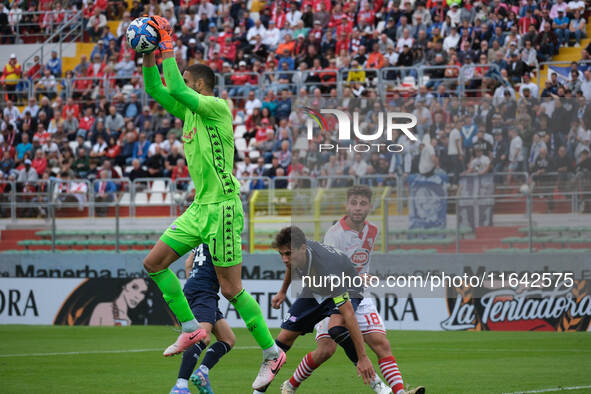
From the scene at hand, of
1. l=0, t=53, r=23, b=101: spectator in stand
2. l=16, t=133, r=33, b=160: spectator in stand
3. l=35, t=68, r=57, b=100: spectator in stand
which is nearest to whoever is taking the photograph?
l=16, t=133, r=33, b=160: spectator in stand

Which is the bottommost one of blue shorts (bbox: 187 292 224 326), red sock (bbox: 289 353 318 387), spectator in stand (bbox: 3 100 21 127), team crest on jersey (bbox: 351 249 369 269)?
red sock (bbox: 289 353 318 387)

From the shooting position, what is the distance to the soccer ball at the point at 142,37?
7965 mm

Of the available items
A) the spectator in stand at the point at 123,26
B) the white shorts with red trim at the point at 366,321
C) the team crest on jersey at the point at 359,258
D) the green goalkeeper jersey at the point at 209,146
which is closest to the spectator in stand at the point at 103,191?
the spectator in stand at the point at 123,26

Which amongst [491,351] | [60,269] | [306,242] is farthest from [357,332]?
[60,269]

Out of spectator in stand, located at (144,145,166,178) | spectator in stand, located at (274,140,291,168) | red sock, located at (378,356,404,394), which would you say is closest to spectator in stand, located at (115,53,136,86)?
spectator in stand, located at (144,145,166,178)

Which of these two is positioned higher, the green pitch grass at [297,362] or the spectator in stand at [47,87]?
the spectator in stand at [47,87]

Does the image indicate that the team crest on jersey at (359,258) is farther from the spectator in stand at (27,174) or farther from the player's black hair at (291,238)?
the spectator in stand at (27,174)

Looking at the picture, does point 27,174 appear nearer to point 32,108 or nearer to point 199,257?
point 32,108

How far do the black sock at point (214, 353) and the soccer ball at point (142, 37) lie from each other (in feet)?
8.51

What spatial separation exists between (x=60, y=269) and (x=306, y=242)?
46.0 feet

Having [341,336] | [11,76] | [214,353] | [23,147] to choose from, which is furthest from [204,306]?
[11,76]

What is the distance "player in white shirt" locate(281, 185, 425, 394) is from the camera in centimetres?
864

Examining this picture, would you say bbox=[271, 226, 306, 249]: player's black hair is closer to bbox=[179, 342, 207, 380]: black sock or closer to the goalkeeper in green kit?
the goalkeeper in green kit

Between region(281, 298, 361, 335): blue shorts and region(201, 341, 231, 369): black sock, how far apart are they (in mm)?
596
